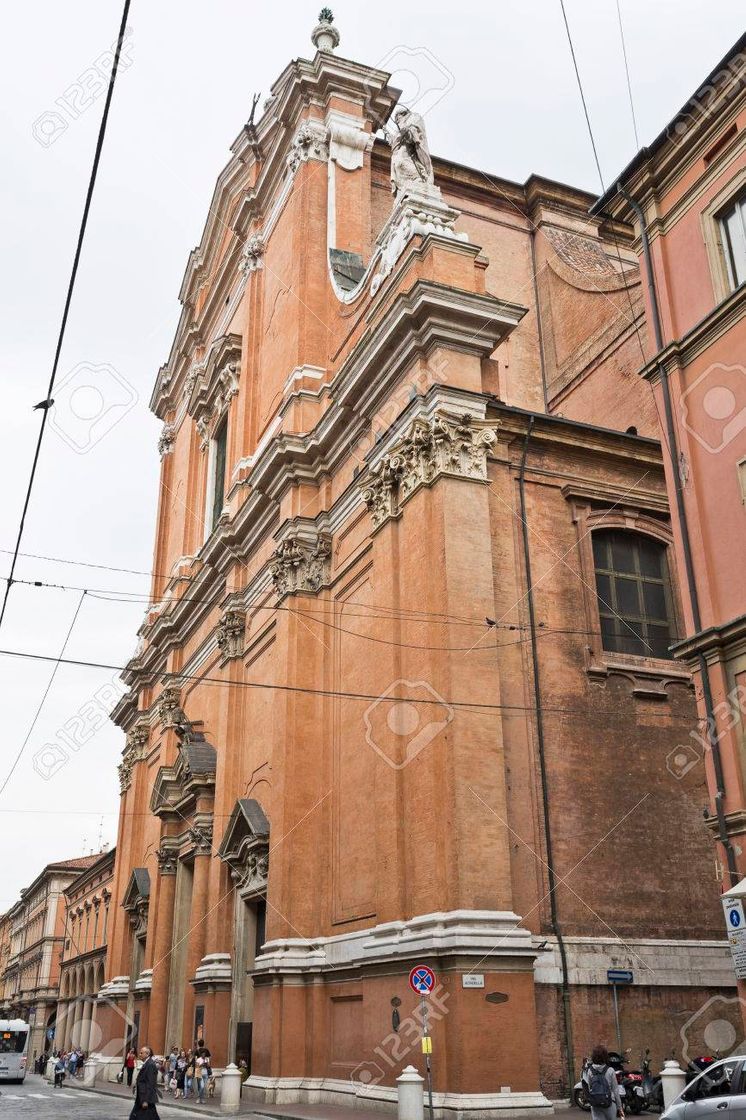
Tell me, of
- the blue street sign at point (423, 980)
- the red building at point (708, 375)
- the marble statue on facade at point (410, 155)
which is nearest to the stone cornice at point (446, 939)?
the blue street sign at point (423, 980)

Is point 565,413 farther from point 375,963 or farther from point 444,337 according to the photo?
point 375,963

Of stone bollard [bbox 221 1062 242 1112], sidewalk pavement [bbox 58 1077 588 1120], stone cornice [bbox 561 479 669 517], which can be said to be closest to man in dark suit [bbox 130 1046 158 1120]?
sidewalk pavement [bbox 58 1077 588 1120]

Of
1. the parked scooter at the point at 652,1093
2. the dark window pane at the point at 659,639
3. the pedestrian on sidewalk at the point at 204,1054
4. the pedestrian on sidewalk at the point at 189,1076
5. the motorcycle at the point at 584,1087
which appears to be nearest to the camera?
the motorcycle at the point at 584,1087

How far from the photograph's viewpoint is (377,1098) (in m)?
14.4

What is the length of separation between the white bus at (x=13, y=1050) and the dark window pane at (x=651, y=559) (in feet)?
98.2

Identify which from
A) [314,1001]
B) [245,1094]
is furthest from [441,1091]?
[245,1094]

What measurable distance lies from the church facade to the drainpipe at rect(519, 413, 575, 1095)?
0.14ft

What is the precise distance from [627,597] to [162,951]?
51.1 feet

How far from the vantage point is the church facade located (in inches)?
564

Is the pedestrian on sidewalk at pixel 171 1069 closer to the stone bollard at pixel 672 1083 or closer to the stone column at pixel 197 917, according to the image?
the stone column at pixel 197 917

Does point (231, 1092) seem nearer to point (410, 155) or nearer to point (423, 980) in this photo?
point (423, 980)

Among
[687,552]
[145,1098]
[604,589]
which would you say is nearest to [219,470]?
[604,589]

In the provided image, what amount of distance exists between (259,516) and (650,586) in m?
8.82

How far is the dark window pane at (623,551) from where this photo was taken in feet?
60.5
